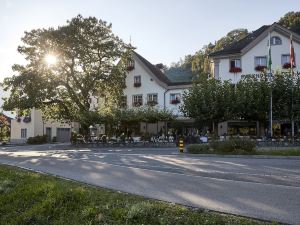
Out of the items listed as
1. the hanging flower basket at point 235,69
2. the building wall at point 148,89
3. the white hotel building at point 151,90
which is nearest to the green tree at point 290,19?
the hanging flower basket at point 235,69

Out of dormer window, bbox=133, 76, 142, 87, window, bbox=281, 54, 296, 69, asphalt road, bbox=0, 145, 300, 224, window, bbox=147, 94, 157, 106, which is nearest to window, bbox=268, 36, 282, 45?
window, bbox=281, 54, 296, 69

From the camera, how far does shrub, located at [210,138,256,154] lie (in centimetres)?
2719

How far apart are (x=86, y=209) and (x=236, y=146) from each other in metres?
19.1

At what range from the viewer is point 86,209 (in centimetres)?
975

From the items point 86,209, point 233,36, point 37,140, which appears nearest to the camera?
point 86,209

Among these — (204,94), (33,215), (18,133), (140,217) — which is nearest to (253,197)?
(140,217)

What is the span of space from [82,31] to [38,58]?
589 centimetres

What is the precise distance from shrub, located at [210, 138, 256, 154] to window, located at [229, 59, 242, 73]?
23.9 meters

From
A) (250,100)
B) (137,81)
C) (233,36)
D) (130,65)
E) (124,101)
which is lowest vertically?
(250,100)

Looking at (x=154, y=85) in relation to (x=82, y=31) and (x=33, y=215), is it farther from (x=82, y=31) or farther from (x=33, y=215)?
(x=33, y=215)

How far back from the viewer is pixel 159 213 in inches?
349

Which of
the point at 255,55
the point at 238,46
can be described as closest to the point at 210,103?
the point at 255,55

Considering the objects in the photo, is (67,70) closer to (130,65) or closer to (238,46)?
(130,65)

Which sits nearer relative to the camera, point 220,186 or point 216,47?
point 220,186
